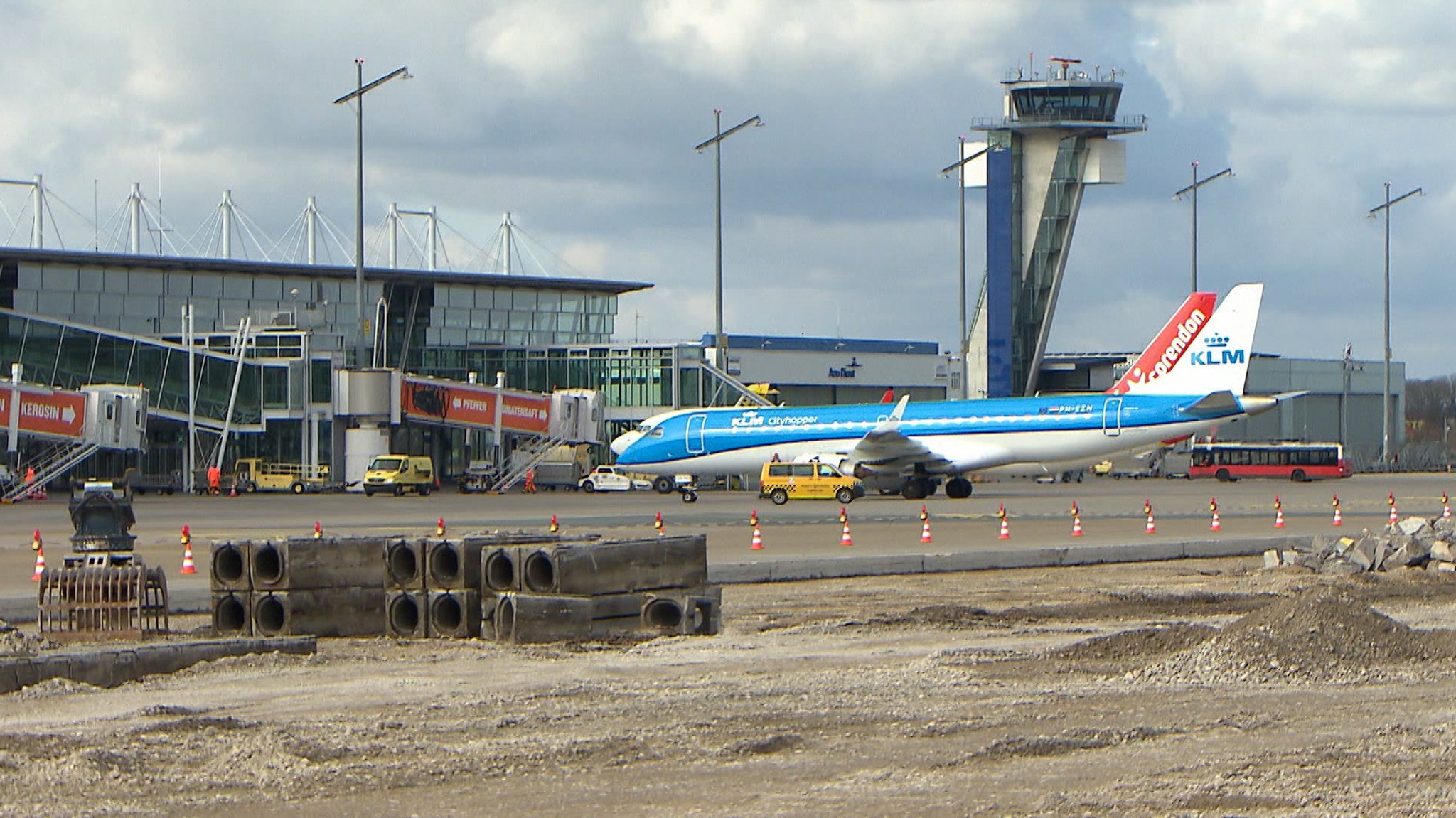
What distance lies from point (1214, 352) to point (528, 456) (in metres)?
31.7

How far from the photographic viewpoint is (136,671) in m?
13.3

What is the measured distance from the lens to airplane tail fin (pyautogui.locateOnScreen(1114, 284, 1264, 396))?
5728cm

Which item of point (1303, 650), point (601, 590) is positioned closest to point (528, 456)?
point (601, 590)

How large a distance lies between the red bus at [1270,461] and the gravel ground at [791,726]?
70.6 meters

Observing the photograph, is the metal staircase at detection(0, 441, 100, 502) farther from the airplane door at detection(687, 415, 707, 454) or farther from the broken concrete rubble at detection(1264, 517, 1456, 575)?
the broken concrete rubble at detection(1264, 517, 1456, 575)

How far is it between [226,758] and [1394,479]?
7996cm

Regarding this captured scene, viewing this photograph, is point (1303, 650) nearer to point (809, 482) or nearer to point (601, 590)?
point (601, 590)

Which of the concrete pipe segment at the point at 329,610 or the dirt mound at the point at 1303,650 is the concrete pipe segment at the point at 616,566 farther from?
the dirt mound at the point at 1303,650

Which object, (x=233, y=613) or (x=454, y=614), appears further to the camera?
(x=233, y=613)

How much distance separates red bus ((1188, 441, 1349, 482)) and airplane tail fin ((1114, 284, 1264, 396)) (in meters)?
27.4

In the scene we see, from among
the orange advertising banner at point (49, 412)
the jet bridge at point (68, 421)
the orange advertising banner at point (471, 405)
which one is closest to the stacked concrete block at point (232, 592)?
the jet bridge at point (68, 421)

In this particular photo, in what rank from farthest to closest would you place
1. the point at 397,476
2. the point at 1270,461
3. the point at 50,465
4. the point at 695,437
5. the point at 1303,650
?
the point at 1270,461
the point at 50,465
the point at 397,476
the point at 695,437
the point at 1303,650

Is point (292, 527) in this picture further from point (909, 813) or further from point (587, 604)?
point (909, 813)

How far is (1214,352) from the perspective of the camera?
5766 centimetres
